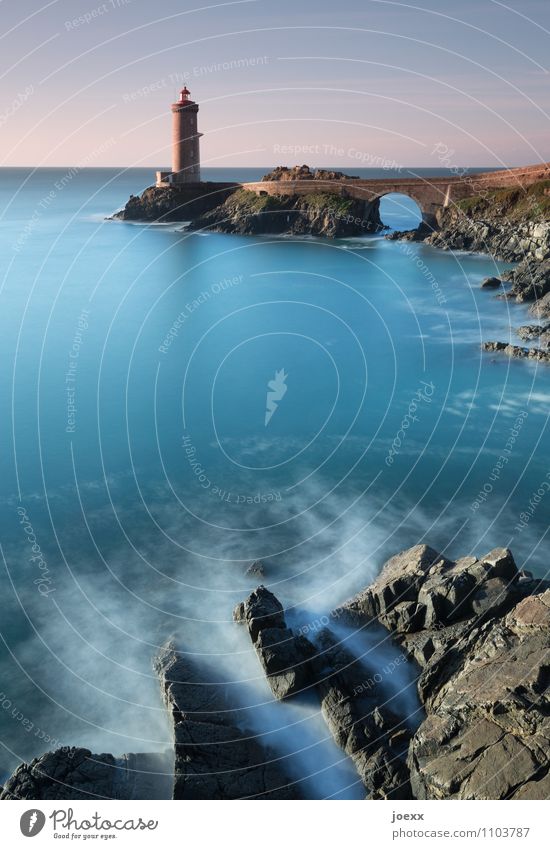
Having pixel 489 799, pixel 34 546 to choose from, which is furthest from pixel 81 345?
pixel 489 799

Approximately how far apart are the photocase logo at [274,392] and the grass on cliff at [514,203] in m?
42.7

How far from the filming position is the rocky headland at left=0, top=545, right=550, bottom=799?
1205 centimetres

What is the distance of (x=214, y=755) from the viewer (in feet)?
44.2

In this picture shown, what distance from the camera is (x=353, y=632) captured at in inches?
659

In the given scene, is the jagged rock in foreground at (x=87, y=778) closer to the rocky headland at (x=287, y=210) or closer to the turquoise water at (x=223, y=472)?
the turquoise water at (x=223, y=472)

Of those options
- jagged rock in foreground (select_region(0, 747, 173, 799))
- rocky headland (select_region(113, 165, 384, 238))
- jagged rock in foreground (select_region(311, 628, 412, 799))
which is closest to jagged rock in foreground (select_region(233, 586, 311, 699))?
jagged rock in foreground (select_region(311, 628, 412, 799))

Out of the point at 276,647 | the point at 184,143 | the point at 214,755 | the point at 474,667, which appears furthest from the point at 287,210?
the point at 214,755

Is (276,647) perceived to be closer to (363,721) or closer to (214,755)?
(363,721)

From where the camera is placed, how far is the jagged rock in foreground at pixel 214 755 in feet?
42.2

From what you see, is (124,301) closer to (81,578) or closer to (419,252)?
(419,252)

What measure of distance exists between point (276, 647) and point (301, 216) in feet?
279

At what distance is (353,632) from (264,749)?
152 inches

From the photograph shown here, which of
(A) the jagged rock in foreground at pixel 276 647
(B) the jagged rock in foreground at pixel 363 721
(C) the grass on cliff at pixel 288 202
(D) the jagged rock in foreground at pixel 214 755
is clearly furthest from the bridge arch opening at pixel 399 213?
(D) the jagged rock in foreground at pixel 214 755
